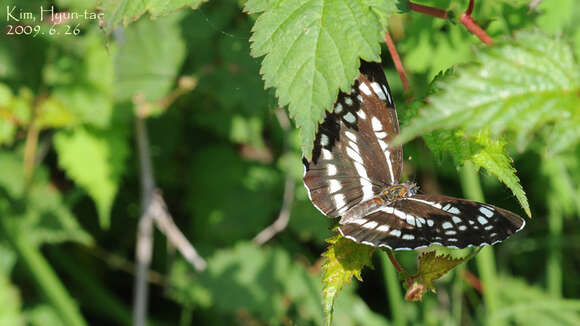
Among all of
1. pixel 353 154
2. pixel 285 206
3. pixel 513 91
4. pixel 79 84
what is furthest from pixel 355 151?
pixel 79 84

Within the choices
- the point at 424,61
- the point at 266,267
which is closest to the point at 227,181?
the point at 266,267

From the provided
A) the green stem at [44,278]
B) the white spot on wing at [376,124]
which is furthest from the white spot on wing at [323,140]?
the green stem at [44,278]

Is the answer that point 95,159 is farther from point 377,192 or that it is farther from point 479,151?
point 479,151

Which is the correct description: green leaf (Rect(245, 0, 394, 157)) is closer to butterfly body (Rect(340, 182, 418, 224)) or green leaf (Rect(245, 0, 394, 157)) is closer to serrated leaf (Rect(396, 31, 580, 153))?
serrated leaf (Rect(396, 31, 580, 153))

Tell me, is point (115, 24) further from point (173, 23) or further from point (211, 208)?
point (211, 208)

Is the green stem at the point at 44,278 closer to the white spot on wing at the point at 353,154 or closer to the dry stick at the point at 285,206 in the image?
the dry stick at the point at 285,206

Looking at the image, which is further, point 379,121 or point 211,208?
point 211,208
